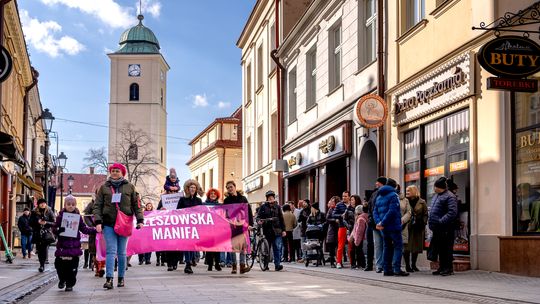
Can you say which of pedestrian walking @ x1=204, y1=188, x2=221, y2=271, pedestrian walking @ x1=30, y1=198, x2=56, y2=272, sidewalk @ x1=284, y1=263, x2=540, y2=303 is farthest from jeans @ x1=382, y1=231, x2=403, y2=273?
pedestrian walking @ x1=30, y1=198, x2=56, y2=272

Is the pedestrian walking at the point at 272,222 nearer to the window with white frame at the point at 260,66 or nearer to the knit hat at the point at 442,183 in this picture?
the knit hat at the point at 442,183

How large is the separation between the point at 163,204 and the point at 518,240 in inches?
336

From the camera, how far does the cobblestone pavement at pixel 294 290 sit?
10.6 meters

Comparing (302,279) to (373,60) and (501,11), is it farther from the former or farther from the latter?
(373,60)

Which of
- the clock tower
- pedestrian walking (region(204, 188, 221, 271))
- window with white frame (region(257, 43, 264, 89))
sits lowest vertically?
pedestrian walking (region(204, 188, 221, 271))

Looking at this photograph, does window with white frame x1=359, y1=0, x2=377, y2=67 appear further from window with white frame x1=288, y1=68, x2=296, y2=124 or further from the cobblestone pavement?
window with white frame x1=288, y1=68, x2=296, y2=124

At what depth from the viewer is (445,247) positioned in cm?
1477

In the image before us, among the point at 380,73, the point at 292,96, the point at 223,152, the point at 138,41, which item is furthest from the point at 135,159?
the point at 380,73

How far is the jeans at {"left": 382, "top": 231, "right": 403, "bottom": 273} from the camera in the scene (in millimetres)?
15164

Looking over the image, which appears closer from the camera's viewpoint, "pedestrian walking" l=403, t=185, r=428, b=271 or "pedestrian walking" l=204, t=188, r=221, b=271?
"pedestrian walking" l=403, t=185, r=428, b=271

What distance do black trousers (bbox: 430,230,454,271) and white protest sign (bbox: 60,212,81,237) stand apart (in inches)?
231

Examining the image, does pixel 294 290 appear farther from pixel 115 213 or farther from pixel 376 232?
pixel 376 232

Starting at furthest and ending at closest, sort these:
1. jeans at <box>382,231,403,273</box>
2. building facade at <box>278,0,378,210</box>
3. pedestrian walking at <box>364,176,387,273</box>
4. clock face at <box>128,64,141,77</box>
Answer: clock face at <box>128,64,141,77</box>, building facade at <box>278,0,378,210</box>, pedestrian walking at <box>364,176,387,273</box>, jeans at <box>382,231,403,273</box>

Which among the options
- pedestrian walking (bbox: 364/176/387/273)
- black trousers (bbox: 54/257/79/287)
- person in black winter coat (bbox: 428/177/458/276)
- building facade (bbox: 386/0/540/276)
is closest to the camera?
black trousers (bbox: 54/257/79/287)
